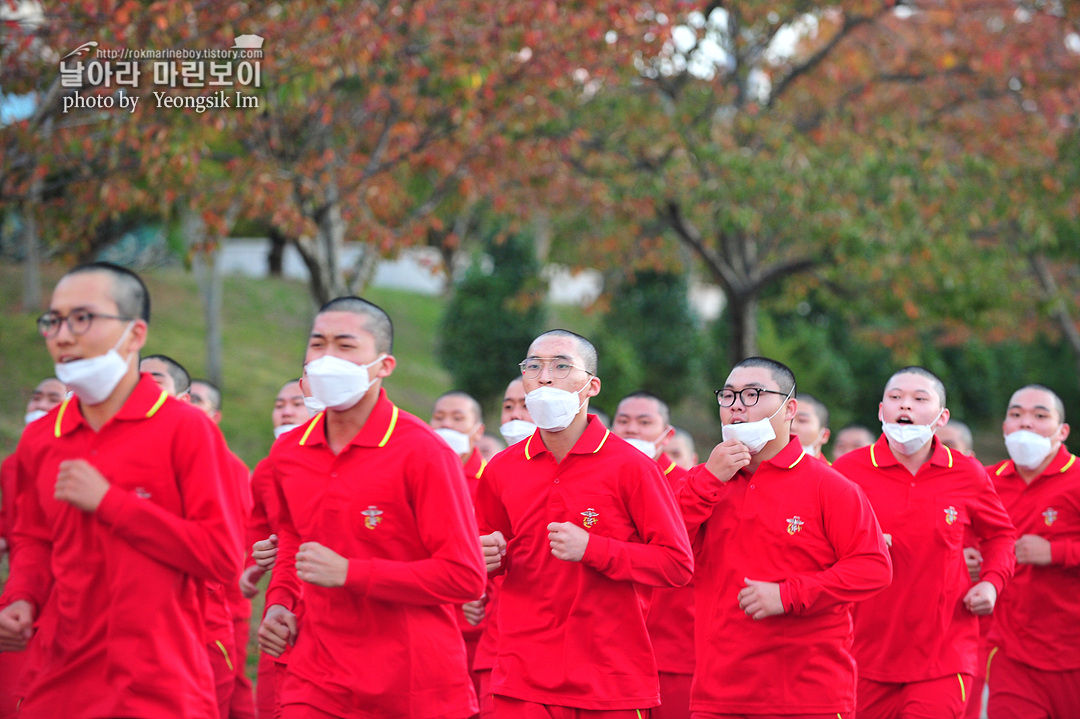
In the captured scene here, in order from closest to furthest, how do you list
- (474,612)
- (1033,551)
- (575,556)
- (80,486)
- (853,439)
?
(80,486) → (575,556) → (474,612) → (1033,551) → (853,439)

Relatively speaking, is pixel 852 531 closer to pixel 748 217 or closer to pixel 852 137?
pixel 748 217

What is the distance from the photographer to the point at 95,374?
3.83m

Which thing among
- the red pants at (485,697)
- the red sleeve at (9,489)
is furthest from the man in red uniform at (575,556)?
the red sleeve at (9,489)

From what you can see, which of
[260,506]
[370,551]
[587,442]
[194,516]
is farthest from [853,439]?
[194,516]

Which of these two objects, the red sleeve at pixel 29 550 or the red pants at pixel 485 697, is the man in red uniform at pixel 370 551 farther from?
the red pants at pixel 485 697

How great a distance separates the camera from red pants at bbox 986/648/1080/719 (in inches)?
267

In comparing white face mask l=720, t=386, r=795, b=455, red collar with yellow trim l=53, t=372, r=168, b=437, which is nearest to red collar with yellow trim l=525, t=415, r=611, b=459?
white face mask l=720, t=386, r=795, b=455

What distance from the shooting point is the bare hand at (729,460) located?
5.18 m

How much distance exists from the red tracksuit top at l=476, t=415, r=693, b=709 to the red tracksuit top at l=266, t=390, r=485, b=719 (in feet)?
1.76

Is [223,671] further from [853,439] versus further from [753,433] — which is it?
[853,439]

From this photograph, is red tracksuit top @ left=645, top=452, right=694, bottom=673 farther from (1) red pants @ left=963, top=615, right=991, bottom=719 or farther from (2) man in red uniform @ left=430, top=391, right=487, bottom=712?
(1) red pants @ left=963, top=615, right=991, bottom=719

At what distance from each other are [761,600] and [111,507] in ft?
9.02

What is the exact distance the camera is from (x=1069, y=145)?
15.6m

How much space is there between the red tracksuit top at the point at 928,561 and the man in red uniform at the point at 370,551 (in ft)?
8.77
